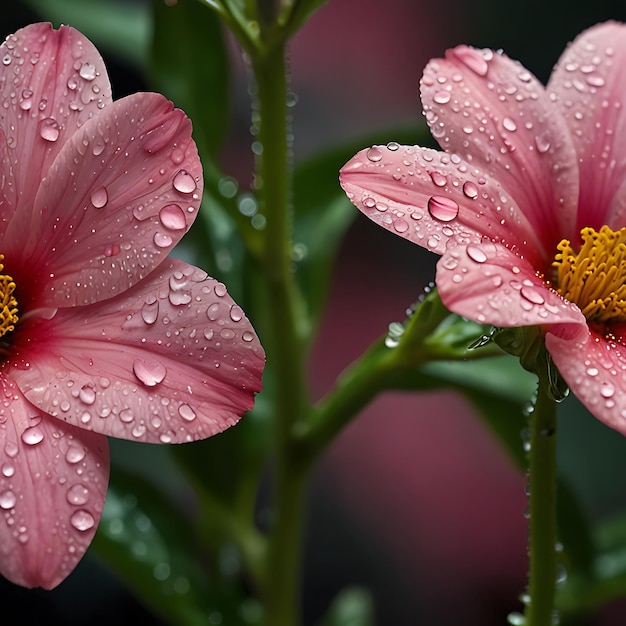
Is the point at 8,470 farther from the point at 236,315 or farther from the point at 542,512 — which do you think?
the point at 542,512

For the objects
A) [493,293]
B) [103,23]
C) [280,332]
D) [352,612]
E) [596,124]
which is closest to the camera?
[493,293]

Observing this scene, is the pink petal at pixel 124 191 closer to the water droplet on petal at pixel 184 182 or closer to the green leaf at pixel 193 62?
the water droplet on petal at pixel 184 182

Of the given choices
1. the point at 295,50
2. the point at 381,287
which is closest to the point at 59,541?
the point at 381,287

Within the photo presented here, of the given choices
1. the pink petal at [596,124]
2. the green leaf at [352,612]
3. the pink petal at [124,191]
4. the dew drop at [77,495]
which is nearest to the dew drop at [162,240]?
the pink petal at [124,191]

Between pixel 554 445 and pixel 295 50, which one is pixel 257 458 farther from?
pixel 295 50

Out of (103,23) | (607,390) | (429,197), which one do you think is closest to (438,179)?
(429,197)

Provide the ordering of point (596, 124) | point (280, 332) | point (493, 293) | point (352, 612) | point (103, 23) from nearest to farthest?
point (493, 293) → point (596, 124) → point (280, 332) → point (352, 612) → point (103, 23)

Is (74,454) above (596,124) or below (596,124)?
below
